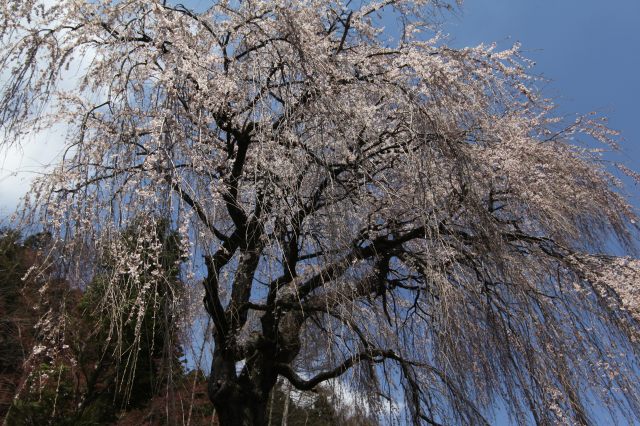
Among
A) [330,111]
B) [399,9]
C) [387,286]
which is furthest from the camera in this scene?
[387,286]

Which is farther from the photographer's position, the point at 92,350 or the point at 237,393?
A: the point at 92,350

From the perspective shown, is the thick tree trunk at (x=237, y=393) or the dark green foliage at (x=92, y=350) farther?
the thick tree trunk at (x=237, y=393)

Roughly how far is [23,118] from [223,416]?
8.97 ft

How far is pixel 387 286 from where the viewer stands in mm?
4703

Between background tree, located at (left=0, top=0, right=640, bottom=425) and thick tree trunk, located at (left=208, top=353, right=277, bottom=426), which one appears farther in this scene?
thick tree trunk, located at (left=208, top=353, right=277, bottom=426)

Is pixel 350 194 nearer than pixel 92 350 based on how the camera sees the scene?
Yes

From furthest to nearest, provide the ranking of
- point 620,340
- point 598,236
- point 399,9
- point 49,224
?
point 598,236
point 399,9
point 620,340
point 49,224

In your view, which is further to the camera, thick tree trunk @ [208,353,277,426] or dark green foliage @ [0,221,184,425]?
thick tree trunk @ [208,353,277,426]

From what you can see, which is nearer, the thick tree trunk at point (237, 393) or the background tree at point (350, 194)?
the background tree at point (350, 194)

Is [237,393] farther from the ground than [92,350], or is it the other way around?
[92,350]

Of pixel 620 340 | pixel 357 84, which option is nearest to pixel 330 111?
pixel 357 84

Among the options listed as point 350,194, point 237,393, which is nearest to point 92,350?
point 237,393

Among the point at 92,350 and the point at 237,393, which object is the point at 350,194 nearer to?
the point at 237,393

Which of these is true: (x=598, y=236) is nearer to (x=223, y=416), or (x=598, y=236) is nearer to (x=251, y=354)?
(x=251, y=354)
